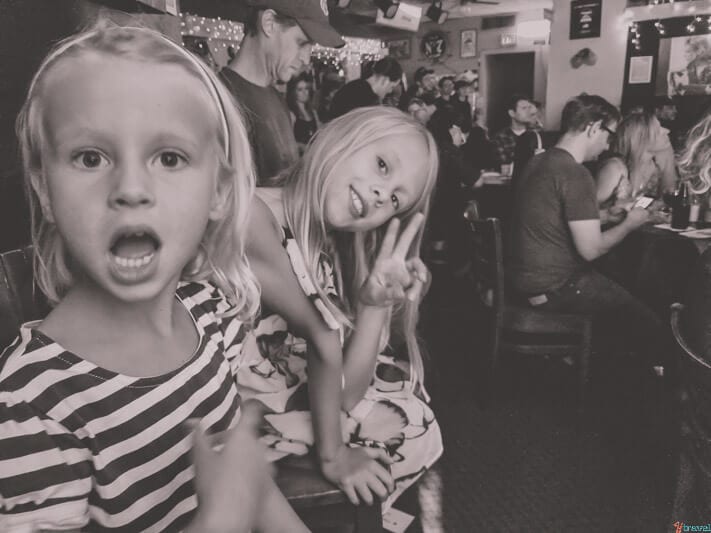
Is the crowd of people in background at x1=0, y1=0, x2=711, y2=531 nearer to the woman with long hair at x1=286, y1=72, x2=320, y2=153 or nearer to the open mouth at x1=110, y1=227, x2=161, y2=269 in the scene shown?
the open mouth at x1=110, y1=227, x2=161, y2=269

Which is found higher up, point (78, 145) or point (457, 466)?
point (78, 145)

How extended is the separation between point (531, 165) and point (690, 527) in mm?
1877

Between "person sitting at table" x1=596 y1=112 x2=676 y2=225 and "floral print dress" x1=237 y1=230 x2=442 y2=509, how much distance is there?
2459 mm

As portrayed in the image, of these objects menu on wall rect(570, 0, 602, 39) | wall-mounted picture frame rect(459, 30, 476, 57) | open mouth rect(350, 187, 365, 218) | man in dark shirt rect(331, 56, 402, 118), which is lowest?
open mouth rect(350, 187, 365, 218)

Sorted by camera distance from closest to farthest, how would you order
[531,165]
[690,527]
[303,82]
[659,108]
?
1. [690,527]
2. [531,165]
3. [659,108]
4. [303,82]

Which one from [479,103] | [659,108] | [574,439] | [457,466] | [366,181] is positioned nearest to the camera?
[366,181]

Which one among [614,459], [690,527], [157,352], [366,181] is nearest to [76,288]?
[157,352]

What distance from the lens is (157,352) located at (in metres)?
0.78

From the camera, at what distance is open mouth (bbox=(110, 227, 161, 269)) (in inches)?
25.4

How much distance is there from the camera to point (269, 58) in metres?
2.31

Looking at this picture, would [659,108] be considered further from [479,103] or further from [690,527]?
[479,103]

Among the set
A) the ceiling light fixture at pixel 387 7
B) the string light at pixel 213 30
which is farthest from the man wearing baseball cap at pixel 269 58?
the ceiling light fixture at pixel 387 7

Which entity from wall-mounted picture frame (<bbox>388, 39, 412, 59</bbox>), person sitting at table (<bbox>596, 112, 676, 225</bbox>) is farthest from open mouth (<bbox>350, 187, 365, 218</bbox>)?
wall-mounted picture frame (<bbox>388, 39, 412, 59</bbox>)

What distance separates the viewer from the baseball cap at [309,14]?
2158mm
